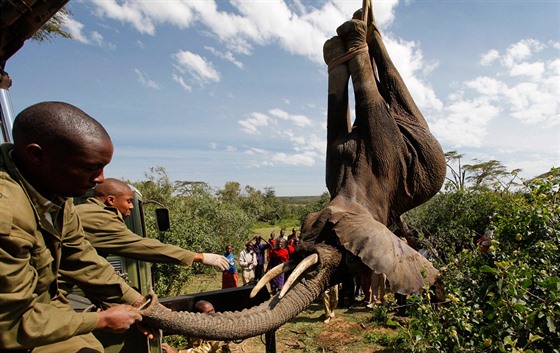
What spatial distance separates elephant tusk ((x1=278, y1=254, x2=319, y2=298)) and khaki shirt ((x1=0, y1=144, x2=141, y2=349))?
4.54ft

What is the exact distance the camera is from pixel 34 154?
167 cm

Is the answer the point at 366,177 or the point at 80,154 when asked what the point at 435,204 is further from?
the point at 80,154

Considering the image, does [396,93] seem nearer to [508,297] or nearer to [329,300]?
[508,297]

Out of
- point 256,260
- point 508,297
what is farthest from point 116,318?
point 256,260

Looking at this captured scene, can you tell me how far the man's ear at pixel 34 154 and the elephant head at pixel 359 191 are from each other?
3.50ft

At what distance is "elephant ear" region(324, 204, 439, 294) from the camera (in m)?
2.84

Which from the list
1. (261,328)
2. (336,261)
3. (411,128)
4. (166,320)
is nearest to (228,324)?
(261,328)

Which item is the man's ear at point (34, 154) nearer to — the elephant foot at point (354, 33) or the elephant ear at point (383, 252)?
the elephant ear at point (383, 252)

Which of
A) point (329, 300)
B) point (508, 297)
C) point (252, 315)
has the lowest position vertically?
point (329, 300)

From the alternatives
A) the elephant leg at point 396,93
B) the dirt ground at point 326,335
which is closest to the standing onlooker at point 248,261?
the dirt ground at point 326,335

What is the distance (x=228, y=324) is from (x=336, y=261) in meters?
1.05

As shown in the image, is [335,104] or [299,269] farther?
[335,104]

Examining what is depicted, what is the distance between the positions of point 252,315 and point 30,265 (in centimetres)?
142

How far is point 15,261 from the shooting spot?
4.88ft
